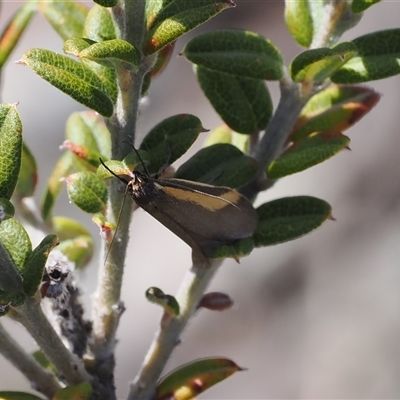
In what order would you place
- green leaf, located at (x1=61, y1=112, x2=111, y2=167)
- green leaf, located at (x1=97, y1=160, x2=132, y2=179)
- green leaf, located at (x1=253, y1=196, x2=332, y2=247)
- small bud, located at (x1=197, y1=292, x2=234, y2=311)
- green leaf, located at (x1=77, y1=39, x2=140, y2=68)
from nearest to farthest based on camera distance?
green leaf, located at (x1=77, y1=39, x2=140, y2=68), green leaf, located at (x1=97, y1=160, x2=132, y2=179), green leaf, located at (x1=253, y1=196, x2=332, y2=247), small bud, located at (x1=197, y1=292, x2=234, y2=311), green leaf, located at (x1=61, y1=112, x2=111, y2=167)

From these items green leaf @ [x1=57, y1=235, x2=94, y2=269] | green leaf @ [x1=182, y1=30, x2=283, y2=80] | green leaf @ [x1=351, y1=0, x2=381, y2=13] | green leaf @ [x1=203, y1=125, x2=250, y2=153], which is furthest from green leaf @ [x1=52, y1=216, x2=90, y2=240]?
green leaf @ [x1=351, y1=0, x2=381, y2=13]

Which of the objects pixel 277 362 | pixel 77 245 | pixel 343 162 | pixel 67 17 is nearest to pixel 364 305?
pixel 277 362

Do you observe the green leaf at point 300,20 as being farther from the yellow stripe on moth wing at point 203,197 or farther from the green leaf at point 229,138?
the yellow stripe on moth wing at point 203,197

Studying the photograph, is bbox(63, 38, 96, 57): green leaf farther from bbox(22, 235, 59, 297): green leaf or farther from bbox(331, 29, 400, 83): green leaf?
bbox(331, 29, 400, 83): green leaf

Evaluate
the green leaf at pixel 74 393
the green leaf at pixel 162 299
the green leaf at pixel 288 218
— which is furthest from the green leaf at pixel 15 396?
the green leaf at pixel 288 218

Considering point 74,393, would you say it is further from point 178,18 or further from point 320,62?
A: point 320,62

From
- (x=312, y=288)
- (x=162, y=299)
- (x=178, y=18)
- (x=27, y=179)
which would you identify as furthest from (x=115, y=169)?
(x=312, y=288)
